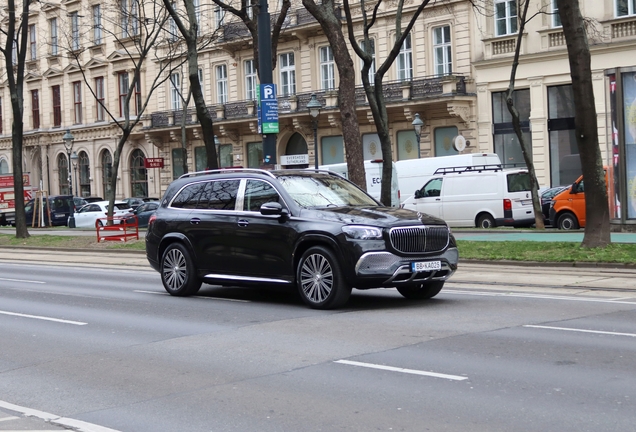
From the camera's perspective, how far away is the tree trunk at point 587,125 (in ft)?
61.8

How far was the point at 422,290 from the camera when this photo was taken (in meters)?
13.8

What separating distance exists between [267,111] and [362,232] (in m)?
9.68

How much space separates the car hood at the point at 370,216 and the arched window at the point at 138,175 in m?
46.6

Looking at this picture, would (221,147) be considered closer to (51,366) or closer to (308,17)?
(308,17)

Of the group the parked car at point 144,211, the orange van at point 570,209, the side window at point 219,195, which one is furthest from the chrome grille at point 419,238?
the parked car at point 144,211

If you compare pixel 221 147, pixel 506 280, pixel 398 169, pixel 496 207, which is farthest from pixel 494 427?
pixel 221 147

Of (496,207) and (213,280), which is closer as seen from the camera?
(213,280)

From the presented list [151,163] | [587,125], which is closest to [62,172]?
[151,163]

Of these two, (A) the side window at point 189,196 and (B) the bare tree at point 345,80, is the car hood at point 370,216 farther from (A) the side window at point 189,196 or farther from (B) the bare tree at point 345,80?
(B) the bare tree at point 345,80

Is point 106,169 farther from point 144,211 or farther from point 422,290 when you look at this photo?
point 422,290

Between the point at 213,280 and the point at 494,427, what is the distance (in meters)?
8.65

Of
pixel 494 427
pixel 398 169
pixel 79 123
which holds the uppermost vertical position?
pixel 79 123

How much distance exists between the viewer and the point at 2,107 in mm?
69812

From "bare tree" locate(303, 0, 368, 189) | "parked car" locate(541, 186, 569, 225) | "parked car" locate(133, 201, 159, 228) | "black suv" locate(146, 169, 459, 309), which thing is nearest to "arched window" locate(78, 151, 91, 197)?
"parked car" locate(133, 201, 159, 228)
